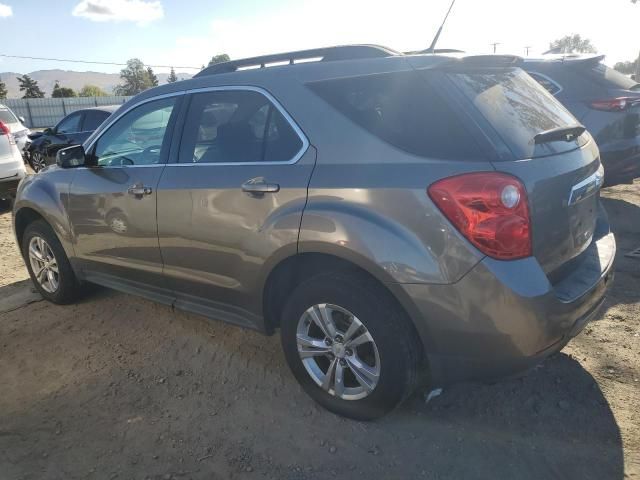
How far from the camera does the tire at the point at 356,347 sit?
238 centimetres

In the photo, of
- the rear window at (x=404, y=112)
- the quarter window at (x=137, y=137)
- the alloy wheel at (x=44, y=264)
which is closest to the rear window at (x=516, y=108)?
the rear window at (x=404, y=112)

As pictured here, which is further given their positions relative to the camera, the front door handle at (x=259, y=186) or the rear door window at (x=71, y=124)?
the rear door window at (x=71, y=124)

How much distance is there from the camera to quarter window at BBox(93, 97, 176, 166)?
3367 mm

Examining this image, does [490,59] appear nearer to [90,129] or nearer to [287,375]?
[287,375]

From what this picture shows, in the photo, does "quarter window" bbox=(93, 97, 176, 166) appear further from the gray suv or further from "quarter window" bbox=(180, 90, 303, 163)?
"quarter window" bbox=(180, 90, 303, 163)

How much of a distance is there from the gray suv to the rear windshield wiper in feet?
0.04

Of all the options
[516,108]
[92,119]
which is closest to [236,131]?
[516,108]

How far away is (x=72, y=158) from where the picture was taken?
3.77 meters

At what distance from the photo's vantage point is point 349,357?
2.59 metres

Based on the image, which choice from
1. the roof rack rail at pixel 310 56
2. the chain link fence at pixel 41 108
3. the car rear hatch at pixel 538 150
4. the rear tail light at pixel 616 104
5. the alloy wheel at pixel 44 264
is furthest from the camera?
the chain link fence at pixel 41 108

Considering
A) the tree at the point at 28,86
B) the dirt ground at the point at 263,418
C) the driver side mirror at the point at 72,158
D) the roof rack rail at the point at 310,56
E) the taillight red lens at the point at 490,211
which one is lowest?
the dirt ground at the point at 263,418

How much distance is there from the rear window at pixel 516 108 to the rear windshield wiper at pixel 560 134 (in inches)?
0.9

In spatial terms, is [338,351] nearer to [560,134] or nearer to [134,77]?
[560,134]

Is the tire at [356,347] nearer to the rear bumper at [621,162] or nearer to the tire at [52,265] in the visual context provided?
the tire at [52,265]
